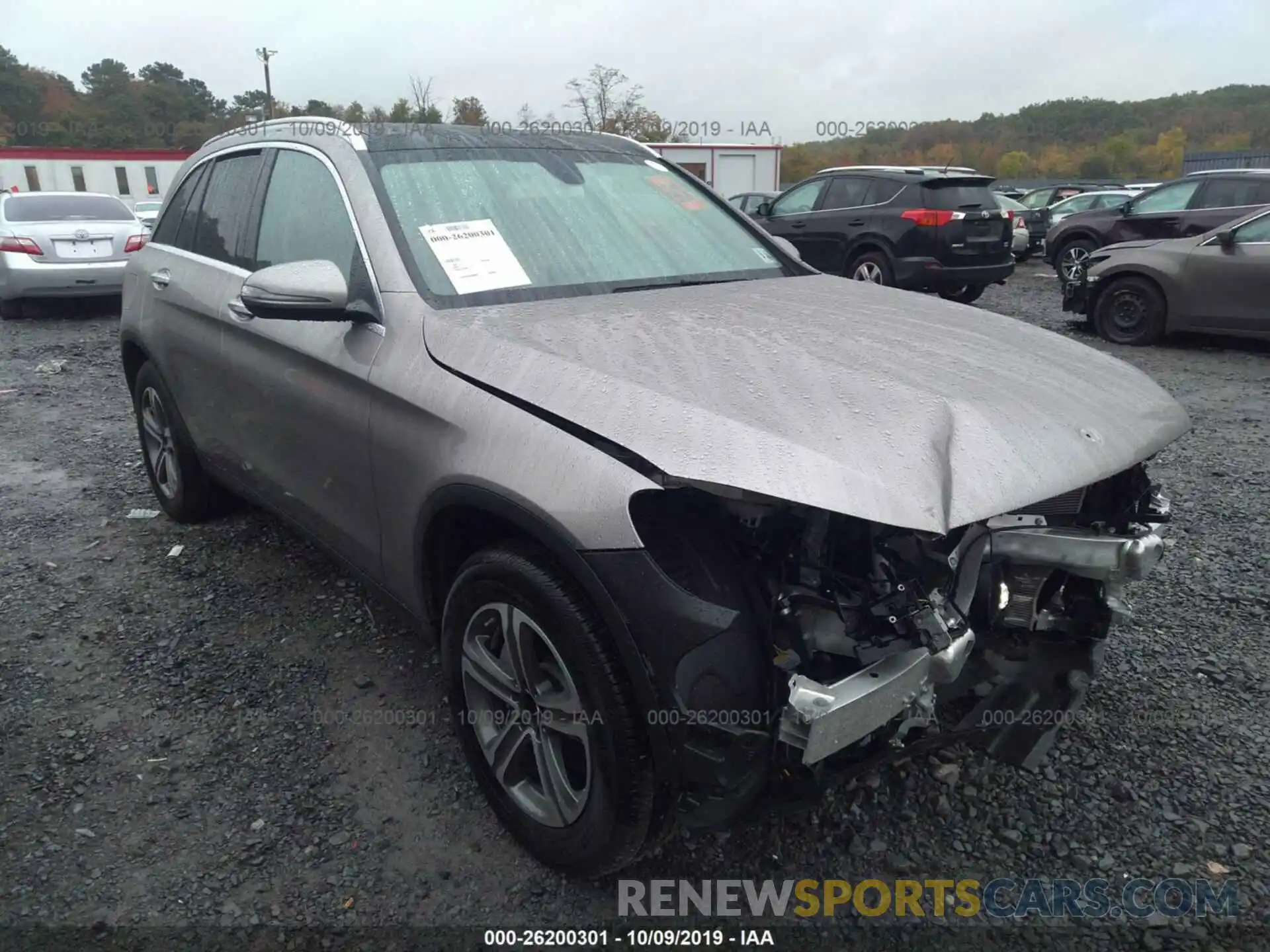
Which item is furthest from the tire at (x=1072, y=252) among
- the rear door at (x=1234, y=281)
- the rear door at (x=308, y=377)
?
the rear door at (x=308, y=377)

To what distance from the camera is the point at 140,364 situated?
14.1 feet

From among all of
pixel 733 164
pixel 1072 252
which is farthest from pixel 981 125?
pixel 1072 252

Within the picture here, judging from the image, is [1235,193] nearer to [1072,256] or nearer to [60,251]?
[1072,256]

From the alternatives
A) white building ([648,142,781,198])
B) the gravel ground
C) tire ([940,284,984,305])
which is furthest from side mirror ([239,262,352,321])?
white building ([648,142,781,198])

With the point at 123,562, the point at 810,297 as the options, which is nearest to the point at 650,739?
the point at 810,297

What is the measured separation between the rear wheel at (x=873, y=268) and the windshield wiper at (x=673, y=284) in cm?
803

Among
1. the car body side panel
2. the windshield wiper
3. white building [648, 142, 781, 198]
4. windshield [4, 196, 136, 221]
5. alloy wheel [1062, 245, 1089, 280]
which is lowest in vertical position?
alloy wheel [1062, 245, 1089, 280]

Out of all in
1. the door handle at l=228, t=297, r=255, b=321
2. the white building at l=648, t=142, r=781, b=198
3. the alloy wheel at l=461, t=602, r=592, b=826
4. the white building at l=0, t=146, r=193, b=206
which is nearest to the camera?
the alloy wheel at l=461, t=602, r=592, b=826

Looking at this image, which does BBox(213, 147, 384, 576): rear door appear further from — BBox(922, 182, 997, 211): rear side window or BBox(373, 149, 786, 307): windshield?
BBox(922, 182, 997, 211): rear side window

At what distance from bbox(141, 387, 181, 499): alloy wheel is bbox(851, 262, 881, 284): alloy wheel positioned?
833 centimetres

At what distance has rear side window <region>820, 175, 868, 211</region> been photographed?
11.0 m

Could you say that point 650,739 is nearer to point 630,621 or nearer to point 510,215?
point 630,621

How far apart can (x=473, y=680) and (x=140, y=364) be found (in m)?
3.02

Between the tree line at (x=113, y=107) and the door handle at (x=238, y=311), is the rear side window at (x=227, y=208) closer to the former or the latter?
the door handle at (x=238, y=311)
